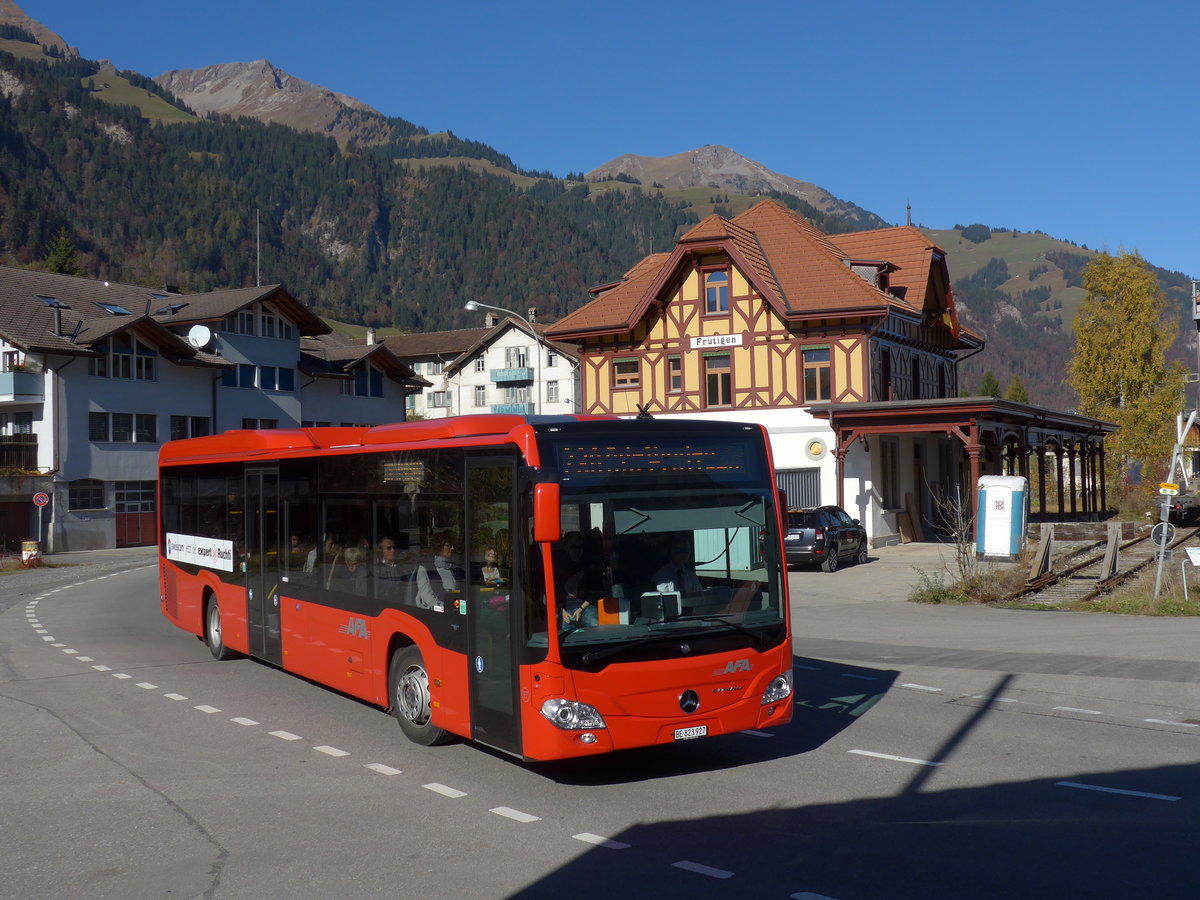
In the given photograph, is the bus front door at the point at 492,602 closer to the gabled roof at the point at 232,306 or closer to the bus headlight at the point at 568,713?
the bus headlight at the point at 568,713

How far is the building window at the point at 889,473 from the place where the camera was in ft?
122

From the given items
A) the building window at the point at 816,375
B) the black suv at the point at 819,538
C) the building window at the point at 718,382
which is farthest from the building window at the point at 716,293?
the black suv at the point at 819,538

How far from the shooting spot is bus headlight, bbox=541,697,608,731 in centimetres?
773

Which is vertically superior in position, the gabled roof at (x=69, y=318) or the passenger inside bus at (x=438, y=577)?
the gabled roof at (x=69, y=318)

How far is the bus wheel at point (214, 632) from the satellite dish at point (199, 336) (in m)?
38.9

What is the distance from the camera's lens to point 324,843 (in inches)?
271

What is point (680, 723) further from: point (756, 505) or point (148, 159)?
point (148, 159)

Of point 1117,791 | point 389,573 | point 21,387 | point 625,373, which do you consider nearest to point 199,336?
point 21,387

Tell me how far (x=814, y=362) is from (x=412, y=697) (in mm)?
29480

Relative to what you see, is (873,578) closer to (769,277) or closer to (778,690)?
(769,277)

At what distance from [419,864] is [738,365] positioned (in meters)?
32.8

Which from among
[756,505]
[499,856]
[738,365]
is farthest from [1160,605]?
[738,365]

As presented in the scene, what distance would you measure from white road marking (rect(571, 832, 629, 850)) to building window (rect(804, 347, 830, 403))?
31.1m

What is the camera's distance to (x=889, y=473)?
37938mm
